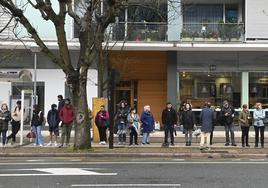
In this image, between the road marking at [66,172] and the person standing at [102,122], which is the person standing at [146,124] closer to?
the person standing at [102,122]

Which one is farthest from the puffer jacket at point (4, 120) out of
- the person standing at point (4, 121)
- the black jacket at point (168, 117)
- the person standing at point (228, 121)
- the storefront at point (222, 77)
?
the storefront at point (222, 77)

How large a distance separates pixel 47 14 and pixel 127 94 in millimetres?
15182

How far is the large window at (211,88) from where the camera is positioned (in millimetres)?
30578

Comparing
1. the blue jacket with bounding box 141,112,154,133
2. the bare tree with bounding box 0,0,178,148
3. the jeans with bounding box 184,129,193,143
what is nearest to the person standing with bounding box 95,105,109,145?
the blue jacket with bounding box 141,112,154,133

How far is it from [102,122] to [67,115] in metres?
1.68

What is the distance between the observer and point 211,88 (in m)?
30.6

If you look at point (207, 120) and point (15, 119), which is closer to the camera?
point (207, 120)

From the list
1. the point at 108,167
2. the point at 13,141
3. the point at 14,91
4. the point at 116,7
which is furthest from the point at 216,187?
the point at 14,91

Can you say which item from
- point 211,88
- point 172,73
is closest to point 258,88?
point 211,88

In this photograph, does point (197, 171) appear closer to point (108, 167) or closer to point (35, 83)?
point (108, 167)

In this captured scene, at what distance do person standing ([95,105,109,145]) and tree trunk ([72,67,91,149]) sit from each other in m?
2.08

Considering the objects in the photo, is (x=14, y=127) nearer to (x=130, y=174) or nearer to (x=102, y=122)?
(x=102, y=122)

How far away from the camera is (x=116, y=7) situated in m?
18.5

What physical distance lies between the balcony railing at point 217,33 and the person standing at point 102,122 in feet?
32.2
